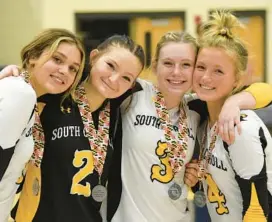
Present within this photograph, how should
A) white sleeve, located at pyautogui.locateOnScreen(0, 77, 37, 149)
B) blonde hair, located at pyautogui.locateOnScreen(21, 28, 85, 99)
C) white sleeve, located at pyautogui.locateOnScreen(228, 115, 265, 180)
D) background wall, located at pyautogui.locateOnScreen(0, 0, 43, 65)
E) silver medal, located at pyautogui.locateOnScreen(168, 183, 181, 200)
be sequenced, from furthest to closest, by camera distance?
background wall, located at pyautogui.locateOnScreen(0, 0, 43, 65) → silver medal, located at pyautogui.locateOnScreen(168, 183, 181, 200) → blonde hair, located at pyautogui.locateOnScreen(21, 28, 85, 99) → white sleeve, located at pyautogui.locateOnScreen(228, 115, 265, 180) → white sleeve, located at pyautogui.locateOnScreen(0, 77, 37, 149)

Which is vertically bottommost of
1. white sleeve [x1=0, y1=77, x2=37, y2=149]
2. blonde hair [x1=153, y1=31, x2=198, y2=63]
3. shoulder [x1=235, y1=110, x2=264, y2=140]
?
shoulder [x1=235, y1=110, x2=264, y2=140]

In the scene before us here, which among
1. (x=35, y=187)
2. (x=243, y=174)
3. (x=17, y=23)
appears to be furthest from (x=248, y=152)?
(x=17, y=23)

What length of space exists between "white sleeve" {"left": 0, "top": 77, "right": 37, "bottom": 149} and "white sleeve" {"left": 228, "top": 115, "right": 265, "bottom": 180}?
0.92 m

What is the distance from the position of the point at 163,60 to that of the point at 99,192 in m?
0.75

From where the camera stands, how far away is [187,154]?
8.36ft

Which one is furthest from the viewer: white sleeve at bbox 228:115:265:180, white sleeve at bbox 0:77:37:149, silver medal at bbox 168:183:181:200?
silver medal at bbox 168:183:181:200

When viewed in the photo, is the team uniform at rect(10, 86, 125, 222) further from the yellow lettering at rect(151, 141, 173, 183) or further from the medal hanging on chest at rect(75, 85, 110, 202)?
the yellow lettering at rect(151, 141, 173, 183)

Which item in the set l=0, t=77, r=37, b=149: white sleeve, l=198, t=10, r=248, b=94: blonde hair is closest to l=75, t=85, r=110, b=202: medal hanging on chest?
l=0, t=77, r=37, b=149: white sleeve

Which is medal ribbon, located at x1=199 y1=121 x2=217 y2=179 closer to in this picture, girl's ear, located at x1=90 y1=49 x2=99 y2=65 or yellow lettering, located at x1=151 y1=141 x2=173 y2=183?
yellow lettering, located at x1=151 y1=141 x2=173 y2=183

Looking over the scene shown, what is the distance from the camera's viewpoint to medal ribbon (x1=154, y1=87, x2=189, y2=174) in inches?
98.0

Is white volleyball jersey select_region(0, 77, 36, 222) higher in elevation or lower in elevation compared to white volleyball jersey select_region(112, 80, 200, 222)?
higher

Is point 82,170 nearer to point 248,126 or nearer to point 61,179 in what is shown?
point 61,179

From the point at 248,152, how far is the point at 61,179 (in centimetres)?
88

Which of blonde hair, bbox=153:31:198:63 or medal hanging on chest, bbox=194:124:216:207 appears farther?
blonde hair, bbox=153:31:198:63
